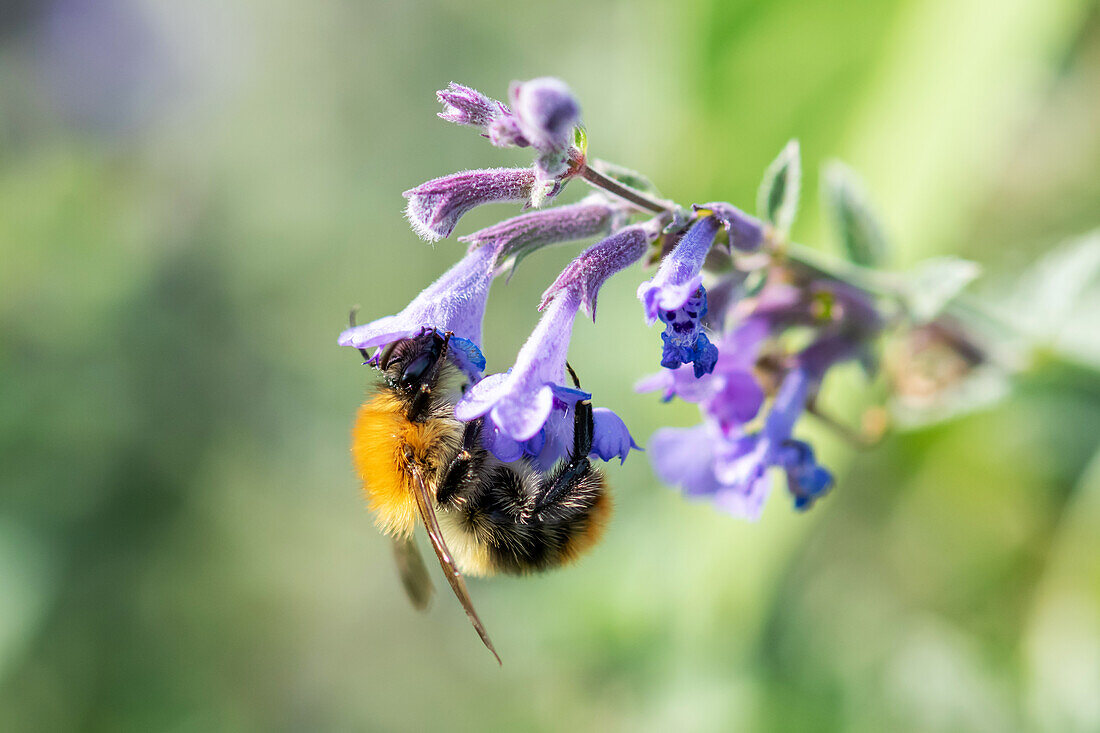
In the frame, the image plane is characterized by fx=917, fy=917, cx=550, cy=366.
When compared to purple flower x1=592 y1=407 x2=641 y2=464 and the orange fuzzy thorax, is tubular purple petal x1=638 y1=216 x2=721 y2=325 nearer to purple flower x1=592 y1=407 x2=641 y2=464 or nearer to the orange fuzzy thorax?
purple flower x1=592 y1=407 x2=641 y2=464

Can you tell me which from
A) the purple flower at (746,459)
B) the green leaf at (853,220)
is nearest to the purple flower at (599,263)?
the purple flower at (746,459)

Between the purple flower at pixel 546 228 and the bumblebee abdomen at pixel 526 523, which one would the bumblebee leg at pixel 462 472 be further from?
the purple flower at pixel 546 228

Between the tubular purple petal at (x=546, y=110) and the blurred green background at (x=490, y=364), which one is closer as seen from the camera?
the tubular purple petal at (x=546, y=110)

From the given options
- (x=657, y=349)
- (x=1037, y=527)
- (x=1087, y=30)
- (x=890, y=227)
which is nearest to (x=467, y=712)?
(x=657, y=349)

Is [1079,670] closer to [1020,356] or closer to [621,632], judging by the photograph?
[1020,356]

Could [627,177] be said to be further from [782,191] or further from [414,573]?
[414,573]

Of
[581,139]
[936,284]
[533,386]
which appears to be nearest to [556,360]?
[533,386]

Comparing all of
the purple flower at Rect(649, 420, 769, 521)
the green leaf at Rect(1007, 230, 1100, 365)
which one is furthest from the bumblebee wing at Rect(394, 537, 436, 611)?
the green leaf at Rect(1007, 230, 1100, 365)
